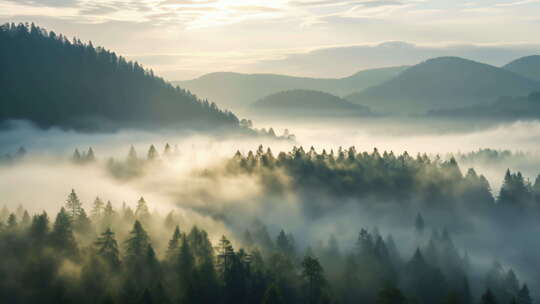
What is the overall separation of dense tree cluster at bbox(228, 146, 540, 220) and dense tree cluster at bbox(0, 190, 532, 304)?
55913mm

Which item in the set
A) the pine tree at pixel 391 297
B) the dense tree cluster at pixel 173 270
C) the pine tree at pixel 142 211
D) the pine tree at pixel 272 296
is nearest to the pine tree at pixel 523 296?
the dense tree cluster at pixel 173 270

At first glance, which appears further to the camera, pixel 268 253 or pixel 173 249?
pixel 268 253

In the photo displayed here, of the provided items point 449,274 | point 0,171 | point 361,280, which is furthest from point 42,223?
point 0,171

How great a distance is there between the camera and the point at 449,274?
12575 centimetres

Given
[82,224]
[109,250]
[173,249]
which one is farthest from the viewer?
[82,224]

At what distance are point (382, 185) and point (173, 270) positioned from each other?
101386 millimetres

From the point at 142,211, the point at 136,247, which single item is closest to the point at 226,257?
the point at 136,247

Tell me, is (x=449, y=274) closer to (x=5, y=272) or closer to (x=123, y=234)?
(x=123, y=234)

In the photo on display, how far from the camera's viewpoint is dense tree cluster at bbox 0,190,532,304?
87875 millimetres

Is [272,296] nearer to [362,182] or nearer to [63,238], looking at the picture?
[63,238]

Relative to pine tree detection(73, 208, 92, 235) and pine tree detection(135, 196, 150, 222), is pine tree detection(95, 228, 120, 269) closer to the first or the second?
pine tree detection(73, 208, 92, 235)

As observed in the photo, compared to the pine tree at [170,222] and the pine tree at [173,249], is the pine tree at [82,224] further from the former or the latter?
the pine tree at [173,249]

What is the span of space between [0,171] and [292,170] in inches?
3879

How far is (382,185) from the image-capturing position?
182m
